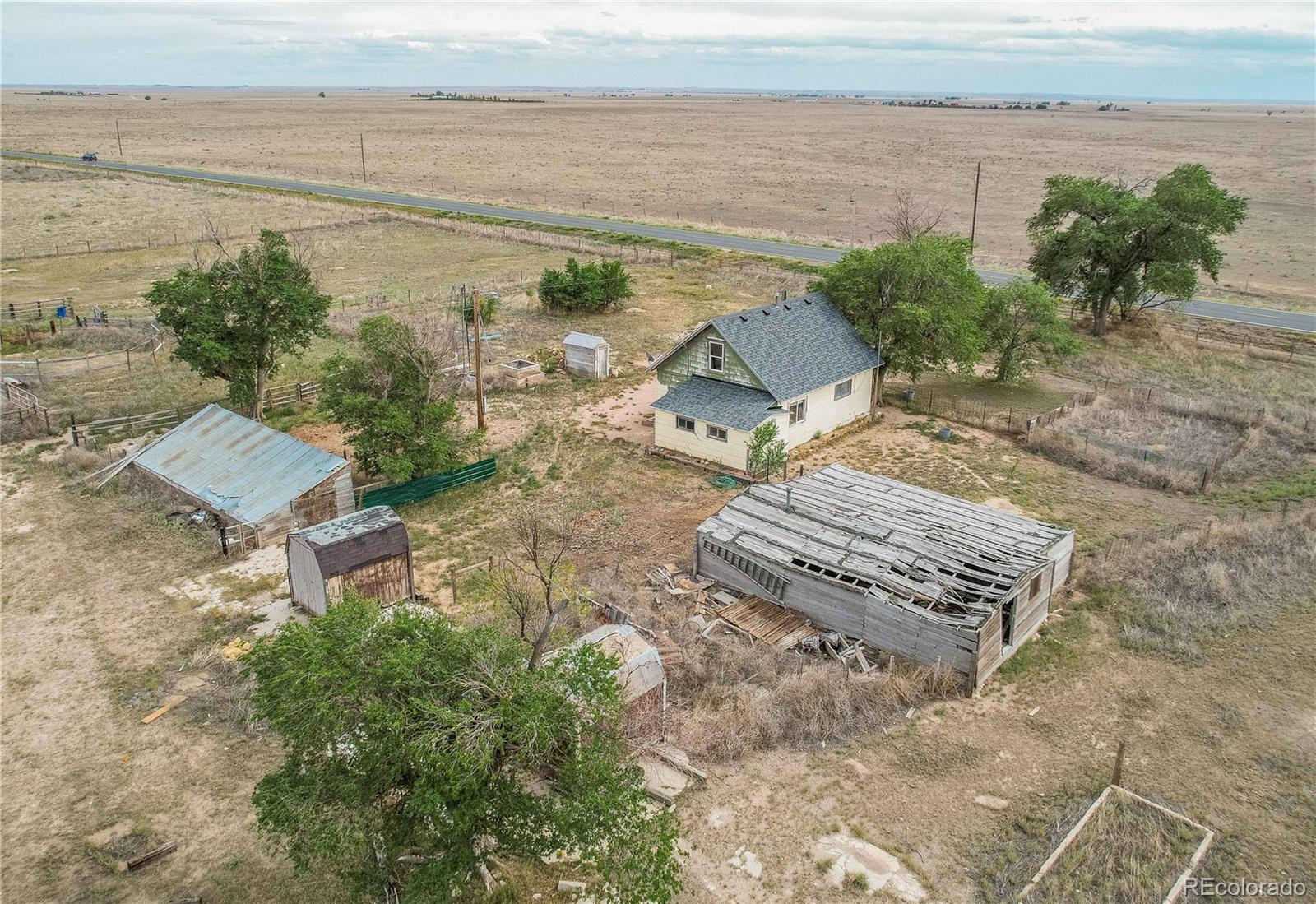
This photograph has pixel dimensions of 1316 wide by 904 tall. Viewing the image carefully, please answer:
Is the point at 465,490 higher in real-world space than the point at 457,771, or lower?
lower

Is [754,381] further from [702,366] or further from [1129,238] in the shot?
[1129,238]

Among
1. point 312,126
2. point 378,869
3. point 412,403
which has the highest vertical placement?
point 312,126

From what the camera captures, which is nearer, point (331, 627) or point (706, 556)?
point (331, 627)

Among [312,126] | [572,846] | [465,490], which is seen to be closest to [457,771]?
[572,846]

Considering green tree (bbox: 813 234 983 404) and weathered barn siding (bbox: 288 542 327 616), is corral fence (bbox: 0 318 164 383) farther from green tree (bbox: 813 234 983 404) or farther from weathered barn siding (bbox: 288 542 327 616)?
green tree (bbox: 813 234 983 404)

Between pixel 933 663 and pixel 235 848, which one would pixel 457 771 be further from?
pixel 933 663

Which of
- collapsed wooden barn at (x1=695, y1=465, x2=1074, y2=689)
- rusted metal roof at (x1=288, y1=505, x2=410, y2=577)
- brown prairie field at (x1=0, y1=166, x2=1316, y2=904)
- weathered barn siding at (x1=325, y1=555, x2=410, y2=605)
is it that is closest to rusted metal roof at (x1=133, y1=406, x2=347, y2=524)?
brown prairie field at (x1=0, y1=166, x2=1316, y2=904)
